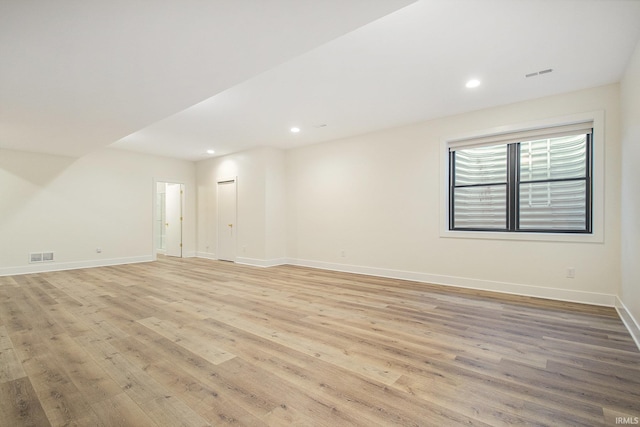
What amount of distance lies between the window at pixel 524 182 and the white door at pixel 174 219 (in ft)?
23.3

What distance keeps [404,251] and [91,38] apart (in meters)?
4.76

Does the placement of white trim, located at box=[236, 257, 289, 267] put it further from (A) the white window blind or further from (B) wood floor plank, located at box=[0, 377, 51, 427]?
(B) wood floor plank, located at box=[0, 377, 51, 427]

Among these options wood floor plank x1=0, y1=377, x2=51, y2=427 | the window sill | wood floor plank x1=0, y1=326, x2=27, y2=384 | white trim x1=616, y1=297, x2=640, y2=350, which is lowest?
wood floor plank x1=0, y1=326, x2=27, y2=384

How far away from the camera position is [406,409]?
1.67m

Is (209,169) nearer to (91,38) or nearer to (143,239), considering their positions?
(143,239)

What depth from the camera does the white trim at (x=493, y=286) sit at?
3.69 metres

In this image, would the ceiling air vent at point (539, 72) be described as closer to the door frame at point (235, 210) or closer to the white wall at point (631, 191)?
the white wall at point (631, 191)

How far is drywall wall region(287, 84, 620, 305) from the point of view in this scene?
3666 millimetres

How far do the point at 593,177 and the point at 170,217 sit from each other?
370 inches

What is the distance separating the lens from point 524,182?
430cm

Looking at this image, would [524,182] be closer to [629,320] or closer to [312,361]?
[629,320]

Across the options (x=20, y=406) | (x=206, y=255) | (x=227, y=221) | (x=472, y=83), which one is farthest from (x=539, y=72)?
(x=206, y=255)

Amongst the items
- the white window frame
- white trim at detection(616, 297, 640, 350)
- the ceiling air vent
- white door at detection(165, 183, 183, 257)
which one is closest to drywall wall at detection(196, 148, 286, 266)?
white door at detection(165, 183, 183, 257)

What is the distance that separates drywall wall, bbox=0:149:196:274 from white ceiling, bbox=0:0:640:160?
1.73 m
